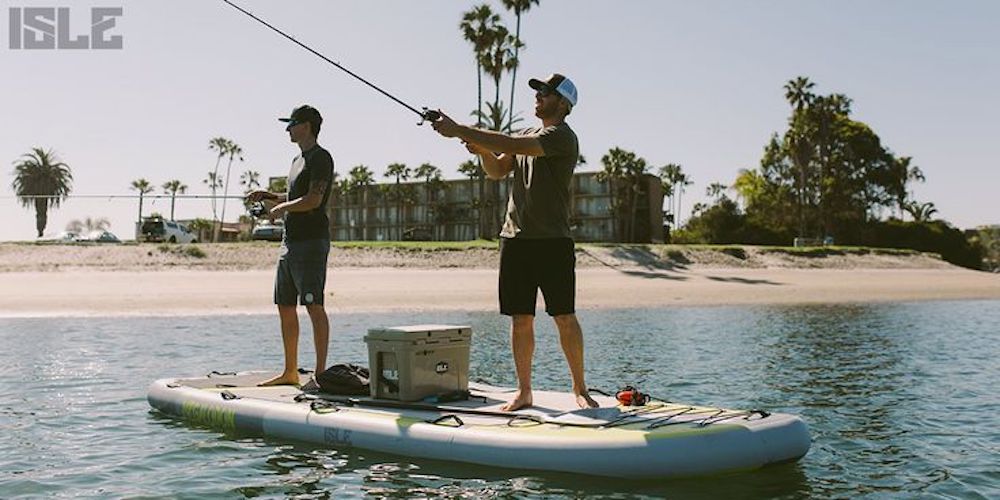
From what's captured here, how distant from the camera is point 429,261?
42.8 m

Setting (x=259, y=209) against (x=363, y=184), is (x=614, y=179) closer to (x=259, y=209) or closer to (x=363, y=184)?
(x=363, y=184)

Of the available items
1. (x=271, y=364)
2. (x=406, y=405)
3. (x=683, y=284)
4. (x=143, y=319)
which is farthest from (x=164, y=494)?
(x=683, y=284)

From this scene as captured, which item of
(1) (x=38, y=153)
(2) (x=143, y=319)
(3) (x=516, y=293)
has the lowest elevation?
(2) (x=143, y=319)

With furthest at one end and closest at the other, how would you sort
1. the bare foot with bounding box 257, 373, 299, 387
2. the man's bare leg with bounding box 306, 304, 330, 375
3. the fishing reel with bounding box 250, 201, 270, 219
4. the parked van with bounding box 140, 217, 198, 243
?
the parked van with bounding box 140, 217, 198, 243 → the fishing reel with bounding box 250, 201, 270, 219 → the bare foot with bounding box 257, 373, 299, 387 → the man's bare leg with bounding box 306, 304, 330, 375

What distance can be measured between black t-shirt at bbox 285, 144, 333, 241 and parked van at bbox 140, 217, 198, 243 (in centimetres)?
4587

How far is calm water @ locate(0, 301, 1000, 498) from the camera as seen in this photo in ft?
21.6

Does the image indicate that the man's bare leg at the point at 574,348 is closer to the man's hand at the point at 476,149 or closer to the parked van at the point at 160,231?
the man's hand at the point at 476,149

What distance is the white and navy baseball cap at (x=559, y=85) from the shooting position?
721 centimetres

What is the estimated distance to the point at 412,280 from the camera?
36000mm

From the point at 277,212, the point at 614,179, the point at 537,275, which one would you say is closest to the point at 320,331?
the point at 277,212

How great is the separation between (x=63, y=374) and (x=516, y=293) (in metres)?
8.24

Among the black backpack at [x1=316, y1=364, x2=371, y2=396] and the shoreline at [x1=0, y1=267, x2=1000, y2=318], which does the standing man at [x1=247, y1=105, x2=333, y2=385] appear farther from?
the shoreline at [x1=0, y1=267, x2=1000, y2=318]

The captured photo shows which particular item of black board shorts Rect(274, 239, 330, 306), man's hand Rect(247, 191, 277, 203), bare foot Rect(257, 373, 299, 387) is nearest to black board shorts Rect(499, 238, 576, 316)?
black board shorts Rect(274, 239, 330, 306)

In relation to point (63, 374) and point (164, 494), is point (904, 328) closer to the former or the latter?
point (63, 374)
